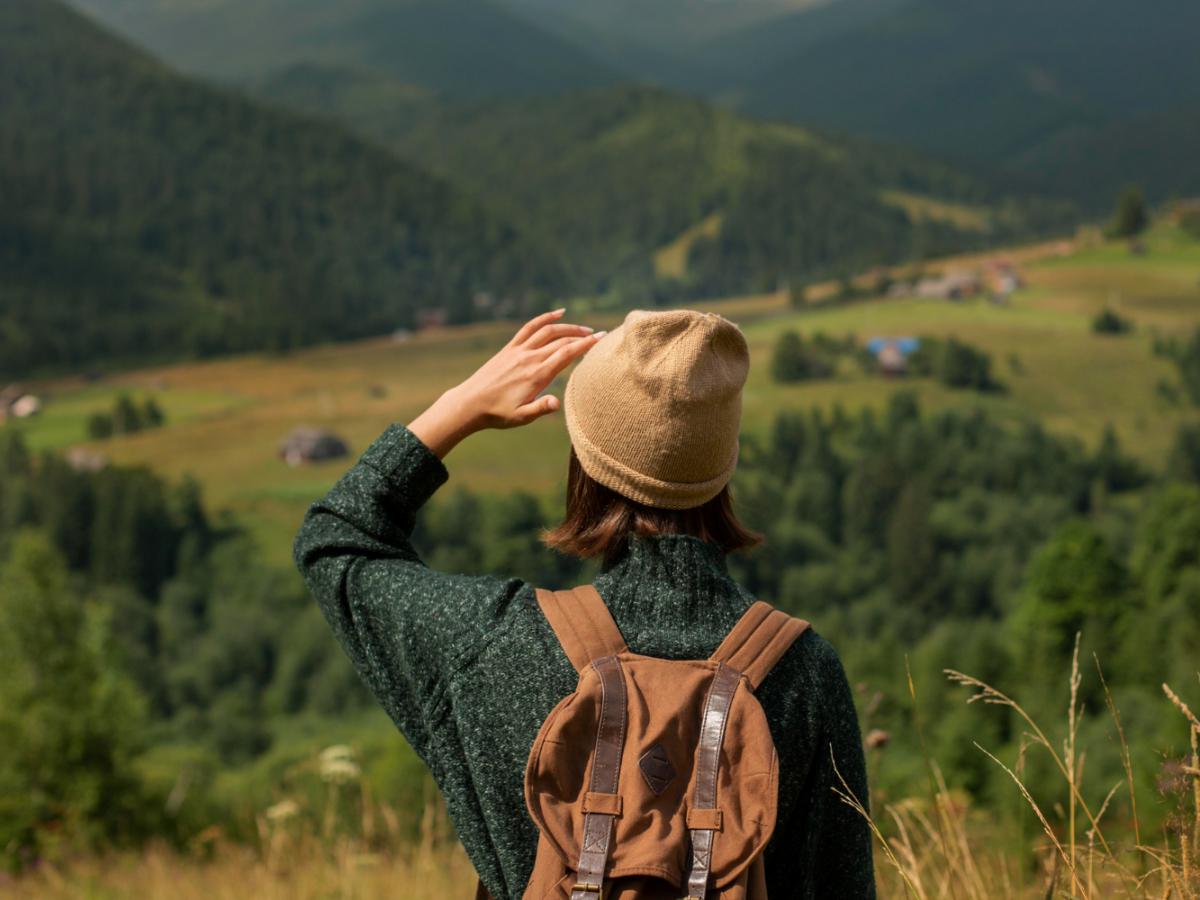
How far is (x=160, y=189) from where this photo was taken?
6890 inches

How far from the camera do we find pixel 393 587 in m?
1.79

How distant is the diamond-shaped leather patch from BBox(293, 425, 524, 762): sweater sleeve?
29cm

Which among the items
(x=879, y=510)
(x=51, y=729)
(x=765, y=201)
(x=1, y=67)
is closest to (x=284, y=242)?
(x=1, y=67)

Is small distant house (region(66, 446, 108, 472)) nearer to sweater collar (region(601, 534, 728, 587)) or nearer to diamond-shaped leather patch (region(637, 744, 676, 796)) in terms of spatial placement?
sweater collar (region(601, 534, 728, 587))

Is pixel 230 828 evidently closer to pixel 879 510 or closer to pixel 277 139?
pixel 879 510

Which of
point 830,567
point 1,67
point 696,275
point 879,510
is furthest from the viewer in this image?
point 1,67

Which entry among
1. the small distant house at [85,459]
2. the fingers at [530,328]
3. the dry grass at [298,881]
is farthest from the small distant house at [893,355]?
the fingers at [530,328]

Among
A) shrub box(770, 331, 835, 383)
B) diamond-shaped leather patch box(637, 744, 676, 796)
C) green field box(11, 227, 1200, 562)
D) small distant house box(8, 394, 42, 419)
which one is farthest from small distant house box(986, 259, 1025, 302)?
diamond-shaped leather patch box(637, 744, 676, 796)

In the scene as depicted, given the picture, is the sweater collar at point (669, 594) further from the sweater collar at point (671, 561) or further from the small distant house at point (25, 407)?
the small distant house at point (25, 407)

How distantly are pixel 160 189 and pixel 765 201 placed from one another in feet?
257

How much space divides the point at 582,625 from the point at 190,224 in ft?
587

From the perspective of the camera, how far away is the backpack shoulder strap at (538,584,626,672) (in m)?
1.66

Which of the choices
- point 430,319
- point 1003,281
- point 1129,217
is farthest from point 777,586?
point 430,319

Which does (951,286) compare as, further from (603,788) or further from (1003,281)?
(603,788)
